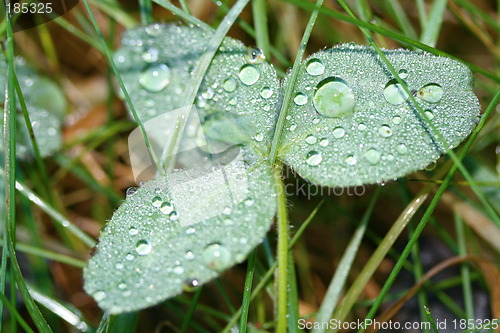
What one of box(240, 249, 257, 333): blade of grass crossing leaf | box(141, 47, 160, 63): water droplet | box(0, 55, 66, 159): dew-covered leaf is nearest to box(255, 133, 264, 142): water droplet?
box(240, 249, 257, 333): blade of grass crossing leaf

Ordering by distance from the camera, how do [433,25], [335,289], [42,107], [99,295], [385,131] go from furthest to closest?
1. [42,107]
2. [433,25]
3. [335,289]
4. [385,131]
5. [99,295]

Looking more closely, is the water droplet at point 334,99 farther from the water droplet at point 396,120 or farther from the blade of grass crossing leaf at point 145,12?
the blade of grass crossing leaf at point 145,12

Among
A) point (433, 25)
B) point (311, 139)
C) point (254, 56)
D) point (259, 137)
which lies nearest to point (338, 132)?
point (311, 139)

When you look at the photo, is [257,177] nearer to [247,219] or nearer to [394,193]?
[247,219]

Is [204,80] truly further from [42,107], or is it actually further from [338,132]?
[42,107]

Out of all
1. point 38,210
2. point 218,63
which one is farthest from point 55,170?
point 218,63
